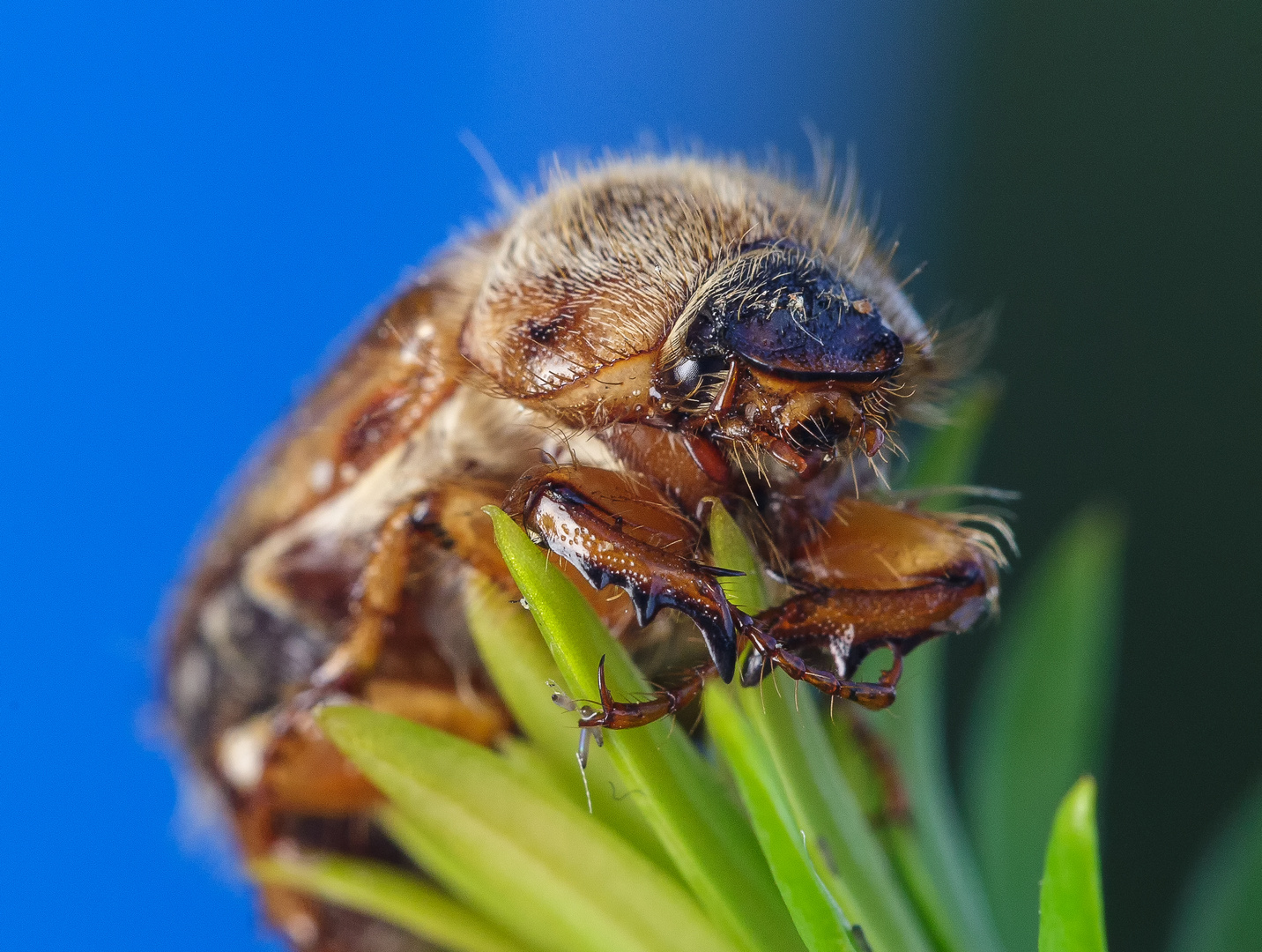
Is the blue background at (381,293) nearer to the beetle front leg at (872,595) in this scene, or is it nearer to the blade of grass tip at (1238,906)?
the blade of grass tip at (1238,906)

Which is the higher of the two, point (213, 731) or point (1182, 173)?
point (1182, 173)

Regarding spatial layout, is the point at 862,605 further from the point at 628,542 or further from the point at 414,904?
the point at 414,904

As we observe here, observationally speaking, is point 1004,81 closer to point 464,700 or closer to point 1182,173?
point 1182,173

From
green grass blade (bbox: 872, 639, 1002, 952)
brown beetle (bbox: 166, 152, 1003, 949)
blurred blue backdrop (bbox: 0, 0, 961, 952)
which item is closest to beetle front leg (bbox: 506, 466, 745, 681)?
brown beetle (bbox: 166, 152, 1003, 949)

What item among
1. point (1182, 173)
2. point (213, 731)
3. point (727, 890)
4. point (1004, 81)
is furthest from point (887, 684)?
point (1004, 81)

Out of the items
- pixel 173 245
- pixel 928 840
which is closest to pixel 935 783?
pixel 928 840

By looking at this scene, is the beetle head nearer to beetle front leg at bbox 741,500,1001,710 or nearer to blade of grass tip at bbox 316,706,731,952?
beetle front leg at bbox 741,500,1001,710

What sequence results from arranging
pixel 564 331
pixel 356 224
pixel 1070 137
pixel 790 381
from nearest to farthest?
pixel 790 381, pixel 564 331, pixel 1070 137, pixel 356 224
